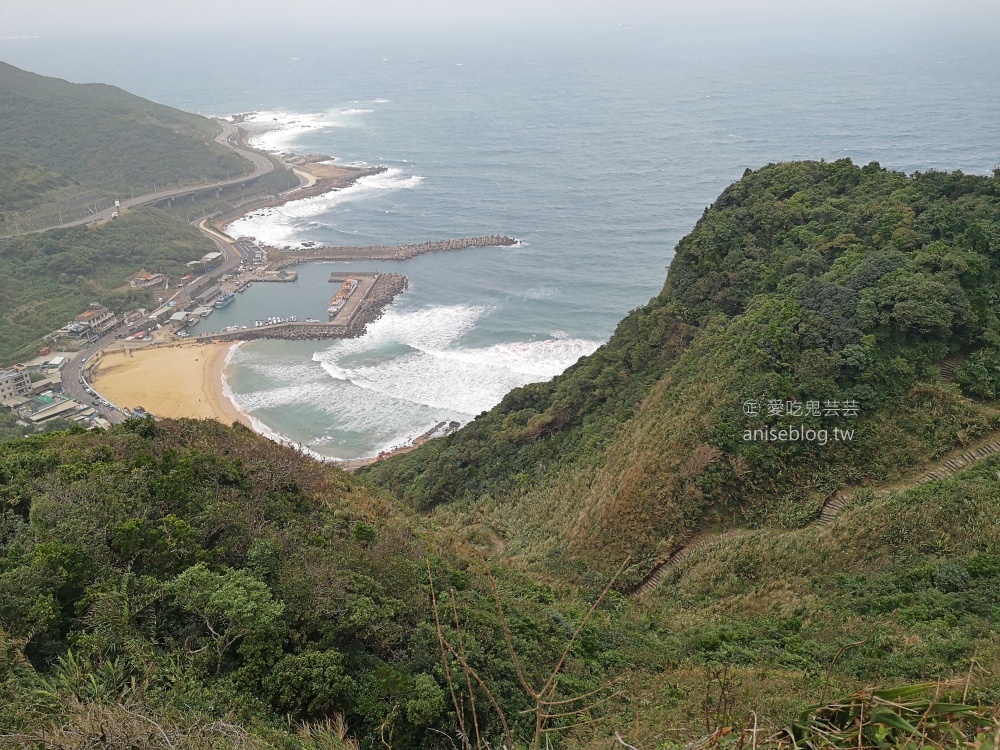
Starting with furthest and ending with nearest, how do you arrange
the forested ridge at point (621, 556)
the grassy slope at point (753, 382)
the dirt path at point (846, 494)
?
the grassy slope at point (753, 382), the dirt path at point (846, 494), the forested ridge at point (621, 556)

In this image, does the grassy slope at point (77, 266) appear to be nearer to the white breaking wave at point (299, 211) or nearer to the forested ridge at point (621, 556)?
the white breaking wave at point (299, 211)

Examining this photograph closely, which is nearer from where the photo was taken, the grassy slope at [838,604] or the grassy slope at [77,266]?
the grassy slope at [838,604]

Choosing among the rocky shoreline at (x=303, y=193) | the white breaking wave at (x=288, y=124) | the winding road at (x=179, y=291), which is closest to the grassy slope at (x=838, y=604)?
the winding road at (x=179, y=291)

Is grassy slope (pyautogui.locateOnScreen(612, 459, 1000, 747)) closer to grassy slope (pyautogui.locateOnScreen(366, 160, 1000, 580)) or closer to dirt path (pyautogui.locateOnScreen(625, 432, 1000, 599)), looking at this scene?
dirt path (pyautogui.locateOnScreen(625, 432, 1000, 599))

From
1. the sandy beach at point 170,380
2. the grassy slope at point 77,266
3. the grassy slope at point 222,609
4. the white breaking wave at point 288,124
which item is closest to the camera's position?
the grassy slope at point 222,609

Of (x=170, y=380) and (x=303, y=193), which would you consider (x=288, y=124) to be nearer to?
(x=303, y=193)

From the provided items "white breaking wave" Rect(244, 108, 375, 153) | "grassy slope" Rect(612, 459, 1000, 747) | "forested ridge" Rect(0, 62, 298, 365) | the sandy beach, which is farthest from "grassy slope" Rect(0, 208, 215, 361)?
"grassy slope" Rect(612, 459, 1000, 747)

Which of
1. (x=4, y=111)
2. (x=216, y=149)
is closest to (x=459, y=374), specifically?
(x=216, y=149)

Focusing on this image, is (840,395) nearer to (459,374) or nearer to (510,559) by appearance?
(510,559)

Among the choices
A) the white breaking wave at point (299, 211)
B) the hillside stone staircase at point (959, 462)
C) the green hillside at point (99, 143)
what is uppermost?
the green hillside at point (99, 143)
